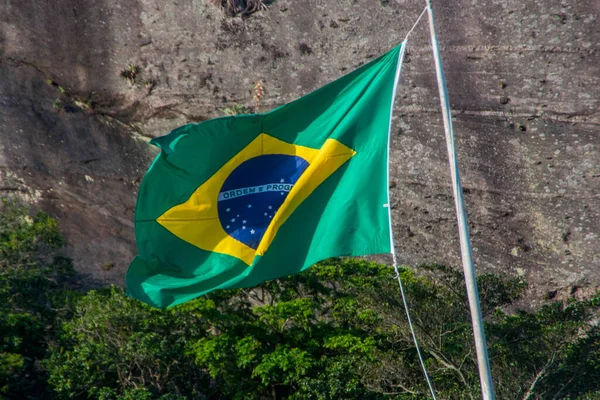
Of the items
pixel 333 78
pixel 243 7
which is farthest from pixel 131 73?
pixel 333 78

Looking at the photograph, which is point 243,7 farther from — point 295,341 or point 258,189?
point 258,189

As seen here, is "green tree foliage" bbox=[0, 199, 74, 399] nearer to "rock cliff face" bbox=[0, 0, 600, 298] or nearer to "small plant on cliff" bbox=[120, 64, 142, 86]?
"rock cliff face" bbox=[0, 0, 600, 298]

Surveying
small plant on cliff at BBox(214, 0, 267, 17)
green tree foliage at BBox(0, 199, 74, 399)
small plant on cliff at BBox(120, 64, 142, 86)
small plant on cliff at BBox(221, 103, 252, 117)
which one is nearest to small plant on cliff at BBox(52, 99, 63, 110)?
Result: small plant on cliff at BBox(120, 64, 142, 86)

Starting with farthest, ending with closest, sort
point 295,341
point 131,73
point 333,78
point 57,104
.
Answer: point 131,73
point 57,104
point 333,78
point 295,341

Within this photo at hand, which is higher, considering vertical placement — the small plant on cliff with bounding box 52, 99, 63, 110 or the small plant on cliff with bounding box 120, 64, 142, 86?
the small plant on cliff with bounding box 120, 64, 142, 86

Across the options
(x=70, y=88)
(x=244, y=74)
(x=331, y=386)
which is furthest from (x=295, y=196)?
(x=70, y=88)

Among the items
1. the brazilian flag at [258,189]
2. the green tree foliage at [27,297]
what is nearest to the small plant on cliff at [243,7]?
the green tree foliage at [27,297]

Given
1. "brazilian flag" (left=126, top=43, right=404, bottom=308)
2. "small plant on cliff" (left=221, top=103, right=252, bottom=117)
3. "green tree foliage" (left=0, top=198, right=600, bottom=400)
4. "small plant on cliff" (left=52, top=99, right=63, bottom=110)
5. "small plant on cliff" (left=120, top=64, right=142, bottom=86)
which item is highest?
"small plant on cliff" (left=120, top=64, right=142, bottom=86)
